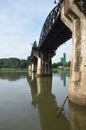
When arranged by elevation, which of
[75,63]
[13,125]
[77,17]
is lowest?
[13,125]

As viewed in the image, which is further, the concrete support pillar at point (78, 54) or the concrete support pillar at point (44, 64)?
the concrete support pillar at point (44, 64)

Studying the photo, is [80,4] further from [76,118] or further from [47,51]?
[47,51]

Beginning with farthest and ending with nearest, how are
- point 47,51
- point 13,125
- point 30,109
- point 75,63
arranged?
point 47,51 → point 75,63 → point 30,109 → point 13,125

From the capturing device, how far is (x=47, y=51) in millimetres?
66562

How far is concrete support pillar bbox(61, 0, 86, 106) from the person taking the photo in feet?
57.7

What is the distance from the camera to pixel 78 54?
61.1 ft

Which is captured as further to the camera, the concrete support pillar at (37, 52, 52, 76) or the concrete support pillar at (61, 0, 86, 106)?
the concrete support pillar at (37, 52, 52, 76)

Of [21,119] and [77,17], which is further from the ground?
[77,17]

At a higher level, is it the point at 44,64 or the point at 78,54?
the point at 44,64

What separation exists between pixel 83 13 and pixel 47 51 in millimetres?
48469

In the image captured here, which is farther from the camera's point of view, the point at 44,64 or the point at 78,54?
the point at 44,64

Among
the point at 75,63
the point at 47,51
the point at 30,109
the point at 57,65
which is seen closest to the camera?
the point at 30,109

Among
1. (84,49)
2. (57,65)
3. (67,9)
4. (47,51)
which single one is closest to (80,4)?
(67,9)

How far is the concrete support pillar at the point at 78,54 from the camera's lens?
57.7ft
